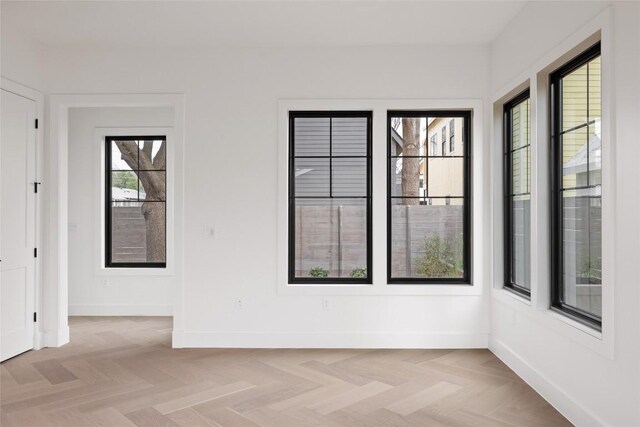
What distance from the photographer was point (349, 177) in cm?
443

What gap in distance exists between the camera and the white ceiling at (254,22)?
3479 mm

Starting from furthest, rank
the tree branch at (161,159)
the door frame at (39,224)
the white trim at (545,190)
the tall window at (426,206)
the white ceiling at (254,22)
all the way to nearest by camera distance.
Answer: the tree branch at (161,159) < the tall window at (426,206) < the door frame at (39,224) < the white ceiling at (254,22) < the white trim at (545,190)

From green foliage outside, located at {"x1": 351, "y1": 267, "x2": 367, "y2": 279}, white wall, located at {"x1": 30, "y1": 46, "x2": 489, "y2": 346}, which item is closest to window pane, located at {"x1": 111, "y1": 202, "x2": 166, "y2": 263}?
white wall, located at {"x1": 30, "y1": 46, "x2": 489, "y2": 346}

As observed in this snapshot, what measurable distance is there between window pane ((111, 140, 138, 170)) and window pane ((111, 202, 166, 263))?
1.62 ft

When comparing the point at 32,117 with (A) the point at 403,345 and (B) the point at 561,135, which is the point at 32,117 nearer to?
(A) the point at 403,345

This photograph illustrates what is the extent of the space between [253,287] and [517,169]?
2693 millimetres

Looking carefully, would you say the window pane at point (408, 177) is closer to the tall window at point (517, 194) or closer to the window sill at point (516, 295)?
the tall window at point (517, 194)

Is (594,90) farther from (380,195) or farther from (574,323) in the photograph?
(380,195)

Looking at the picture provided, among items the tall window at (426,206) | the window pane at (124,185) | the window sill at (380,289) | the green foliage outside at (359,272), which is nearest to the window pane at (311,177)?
the tall window at (426,206)

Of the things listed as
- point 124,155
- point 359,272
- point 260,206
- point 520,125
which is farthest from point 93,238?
point 520,125

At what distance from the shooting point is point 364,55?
429cm

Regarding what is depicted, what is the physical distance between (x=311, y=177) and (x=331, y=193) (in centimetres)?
26

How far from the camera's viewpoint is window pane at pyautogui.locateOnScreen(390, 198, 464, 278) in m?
4.41

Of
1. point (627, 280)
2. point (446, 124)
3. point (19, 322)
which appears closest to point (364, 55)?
point (446, 124)
